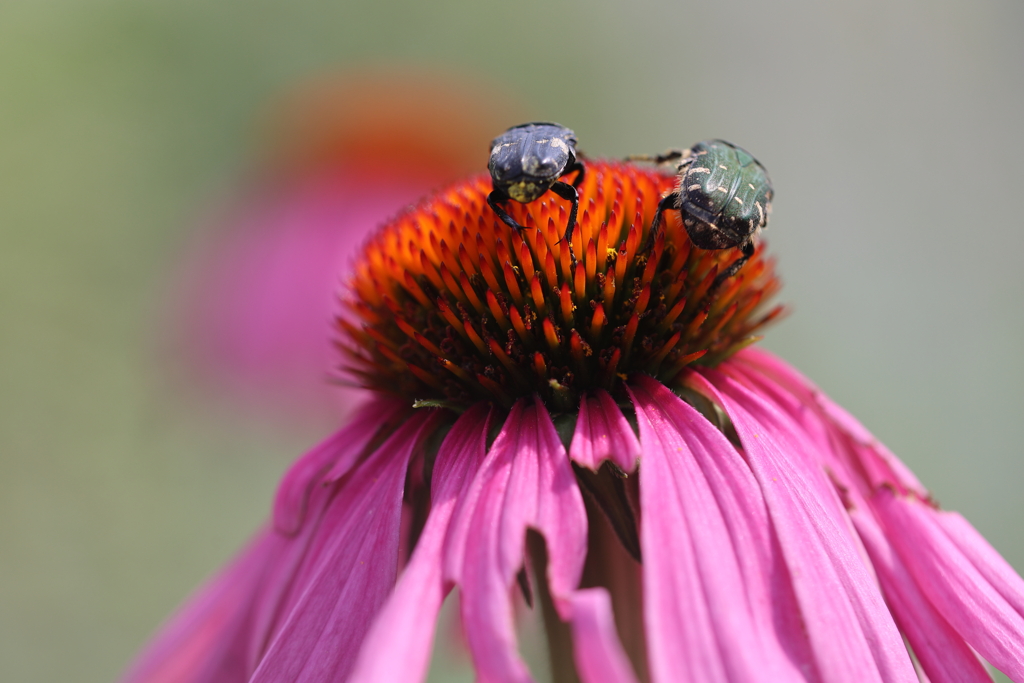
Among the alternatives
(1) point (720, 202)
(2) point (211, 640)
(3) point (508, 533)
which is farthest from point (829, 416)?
(2) point (211, 640)

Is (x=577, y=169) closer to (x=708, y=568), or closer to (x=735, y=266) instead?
(x=735, y=266)

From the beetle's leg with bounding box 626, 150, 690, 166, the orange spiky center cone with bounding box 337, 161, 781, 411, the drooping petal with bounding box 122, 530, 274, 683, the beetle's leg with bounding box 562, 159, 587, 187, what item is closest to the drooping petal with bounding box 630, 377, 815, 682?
the orange spiky center cone with bounding box 337, 161, 781, 411

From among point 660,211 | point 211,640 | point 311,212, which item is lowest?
point 211,640

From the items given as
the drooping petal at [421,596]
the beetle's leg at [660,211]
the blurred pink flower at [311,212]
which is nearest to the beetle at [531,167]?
the beetle's leg at [660,211]

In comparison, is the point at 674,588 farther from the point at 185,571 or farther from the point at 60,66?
the point at 60,66

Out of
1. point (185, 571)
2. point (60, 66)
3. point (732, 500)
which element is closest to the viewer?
point (732, 500)

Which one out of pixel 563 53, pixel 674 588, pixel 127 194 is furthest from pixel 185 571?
pixel 563 53

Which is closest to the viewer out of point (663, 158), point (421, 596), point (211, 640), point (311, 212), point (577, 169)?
point (421, 596)
